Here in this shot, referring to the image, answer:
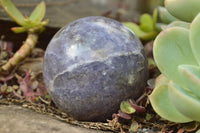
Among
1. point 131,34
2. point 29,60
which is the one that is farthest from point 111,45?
point 29,60

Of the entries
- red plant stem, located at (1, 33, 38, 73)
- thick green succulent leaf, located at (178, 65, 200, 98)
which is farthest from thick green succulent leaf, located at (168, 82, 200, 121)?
red plant stem, located at (1, 33, 38, 73)

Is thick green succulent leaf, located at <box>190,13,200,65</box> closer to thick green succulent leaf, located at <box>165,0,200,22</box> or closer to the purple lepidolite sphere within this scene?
thick green succulent leaf, located at <box>165,0,200,22</box>

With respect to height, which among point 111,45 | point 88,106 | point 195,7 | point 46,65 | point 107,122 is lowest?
point 107,122

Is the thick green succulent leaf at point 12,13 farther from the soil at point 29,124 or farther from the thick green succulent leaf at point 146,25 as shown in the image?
the thick green succulent leaf at point 146,25

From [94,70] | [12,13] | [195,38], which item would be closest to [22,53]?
[12,13]

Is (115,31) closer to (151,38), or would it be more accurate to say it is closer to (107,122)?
(107,122)

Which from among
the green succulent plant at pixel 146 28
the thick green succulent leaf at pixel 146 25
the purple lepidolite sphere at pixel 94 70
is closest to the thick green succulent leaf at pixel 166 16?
the green succulent plant at pixel 146 28
